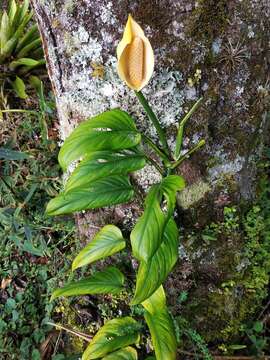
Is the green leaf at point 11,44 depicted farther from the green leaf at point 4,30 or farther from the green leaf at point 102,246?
the green leaf at point 102,246

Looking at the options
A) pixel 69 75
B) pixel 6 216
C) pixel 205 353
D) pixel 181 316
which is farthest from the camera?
pixel 6 216

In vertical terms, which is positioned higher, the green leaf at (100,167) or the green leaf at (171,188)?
the green leaf at (100,167)

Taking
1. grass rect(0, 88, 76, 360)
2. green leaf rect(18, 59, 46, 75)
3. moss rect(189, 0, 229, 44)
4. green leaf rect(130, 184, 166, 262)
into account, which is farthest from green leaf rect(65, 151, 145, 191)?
green leaf rect(18, 59, 46, 75)

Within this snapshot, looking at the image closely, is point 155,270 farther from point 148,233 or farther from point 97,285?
point 97,285

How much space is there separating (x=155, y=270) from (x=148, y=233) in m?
0.13

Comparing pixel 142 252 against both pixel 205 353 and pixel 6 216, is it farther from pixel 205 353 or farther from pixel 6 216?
pixel 6 216

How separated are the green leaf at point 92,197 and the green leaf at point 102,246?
20 cm

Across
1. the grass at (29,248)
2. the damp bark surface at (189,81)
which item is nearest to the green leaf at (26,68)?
the grass at (29,248)

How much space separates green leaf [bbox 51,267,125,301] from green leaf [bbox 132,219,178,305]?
0.38 m

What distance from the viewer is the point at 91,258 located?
1.47m

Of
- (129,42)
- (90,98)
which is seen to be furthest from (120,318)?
(129,42)

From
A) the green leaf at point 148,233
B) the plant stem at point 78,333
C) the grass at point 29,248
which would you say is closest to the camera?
the green leaf at point 148,233

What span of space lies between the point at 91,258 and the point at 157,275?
0.40 meters

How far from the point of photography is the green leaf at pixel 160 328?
1.38 metres
